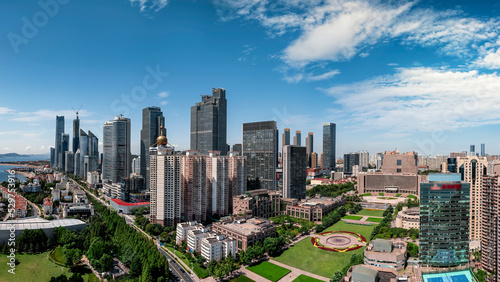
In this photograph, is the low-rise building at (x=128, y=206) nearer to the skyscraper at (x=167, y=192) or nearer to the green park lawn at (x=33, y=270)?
the skyscraper at (x=167, y=192)

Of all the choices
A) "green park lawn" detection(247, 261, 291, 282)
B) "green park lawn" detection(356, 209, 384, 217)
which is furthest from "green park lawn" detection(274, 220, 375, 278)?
"green park lawn" detection(356, 209, 384, 217)

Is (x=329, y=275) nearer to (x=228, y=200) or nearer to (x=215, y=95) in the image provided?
(x=228, y=200)

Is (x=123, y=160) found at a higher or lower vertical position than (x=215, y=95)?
lower

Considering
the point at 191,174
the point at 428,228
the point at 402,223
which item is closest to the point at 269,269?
the point at 428,228

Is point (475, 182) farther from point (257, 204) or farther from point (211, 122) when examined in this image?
point (211, 122)

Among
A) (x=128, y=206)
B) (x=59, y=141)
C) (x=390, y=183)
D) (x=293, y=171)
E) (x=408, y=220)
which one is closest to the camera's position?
(x=408, y=220)

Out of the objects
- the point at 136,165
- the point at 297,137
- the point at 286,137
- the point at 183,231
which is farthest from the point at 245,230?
the point at 297,137
